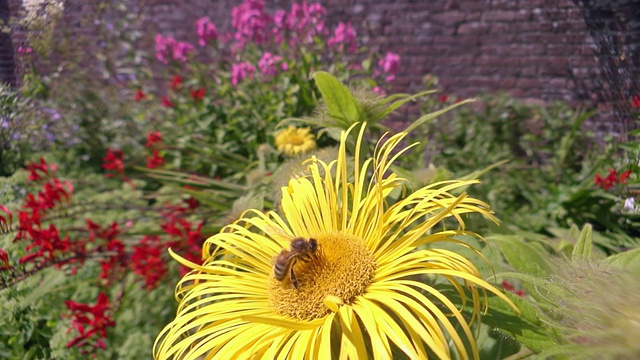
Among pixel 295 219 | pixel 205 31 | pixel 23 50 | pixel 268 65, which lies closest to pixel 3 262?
pixel 23 50

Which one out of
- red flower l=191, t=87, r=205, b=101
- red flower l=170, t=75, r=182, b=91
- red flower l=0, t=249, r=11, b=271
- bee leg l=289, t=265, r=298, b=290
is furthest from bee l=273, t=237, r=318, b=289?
red flower l=170, t=75, r=182, b=91

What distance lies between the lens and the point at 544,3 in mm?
3143

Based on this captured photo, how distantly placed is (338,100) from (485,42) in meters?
2.93

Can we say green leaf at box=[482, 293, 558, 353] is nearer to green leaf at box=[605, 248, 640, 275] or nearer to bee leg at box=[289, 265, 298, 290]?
green leaf at box=[605, 248, 640, 275]

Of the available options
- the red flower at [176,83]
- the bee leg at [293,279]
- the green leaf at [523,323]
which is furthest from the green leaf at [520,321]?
the red flower at [176,83]

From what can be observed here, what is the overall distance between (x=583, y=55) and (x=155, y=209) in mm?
2587

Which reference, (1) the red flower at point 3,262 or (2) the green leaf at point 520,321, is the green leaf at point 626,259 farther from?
(1) the red flower at point 3,262

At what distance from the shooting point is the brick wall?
3043 millimetres

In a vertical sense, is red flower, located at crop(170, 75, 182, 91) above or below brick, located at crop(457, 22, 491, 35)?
above

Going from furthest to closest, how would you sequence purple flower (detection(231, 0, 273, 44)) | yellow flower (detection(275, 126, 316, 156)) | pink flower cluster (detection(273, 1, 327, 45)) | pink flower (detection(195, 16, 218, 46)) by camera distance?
pink flower (detection(195, 16, 218, 46))
pink flower cluster (detection(273, 1, 327, 45))
purple flower (detection(231, 0, 273, 44))
yellow flower (detection(275, 126, 316, 156))

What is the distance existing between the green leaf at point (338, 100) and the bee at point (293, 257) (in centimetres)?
33

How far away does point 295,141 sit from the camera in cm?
168

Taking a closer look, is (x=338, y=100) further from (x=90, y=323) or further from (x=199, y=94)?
(x=199, y=94)

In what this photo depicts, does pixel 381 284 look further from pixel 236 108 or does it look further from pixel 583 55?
pixel 583 55
